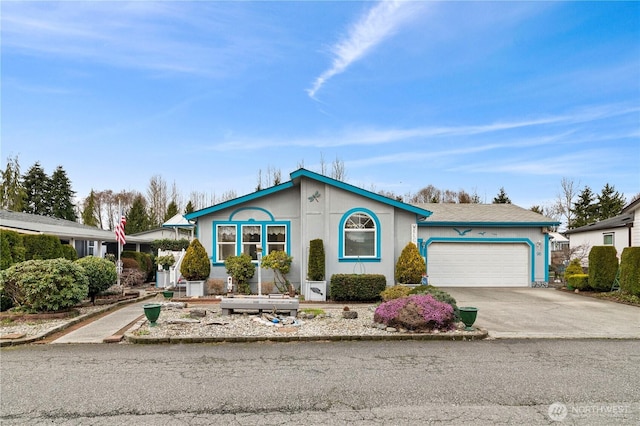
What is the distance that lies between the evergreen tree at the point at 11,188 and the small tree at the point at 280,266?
1304 inches

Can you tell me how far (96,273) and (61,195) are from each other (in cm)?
3689

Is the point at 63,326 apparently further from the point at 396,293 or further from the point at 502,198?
the point at 502,198

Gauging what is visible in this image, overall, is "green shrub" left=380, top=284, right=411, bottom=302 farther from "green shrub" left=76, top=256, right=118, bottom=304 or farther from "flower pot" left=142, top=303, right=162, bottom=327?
"green shrub" left=76, top=256, right=118, bottom=304

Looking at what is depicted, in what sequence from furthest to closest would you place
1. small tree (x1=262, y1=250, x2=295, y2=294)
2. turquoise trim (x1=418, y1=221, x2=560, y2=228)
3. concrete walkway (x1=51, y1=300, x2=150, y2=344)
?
turquoise trim (x1=418, y1=221, x2=560, y2=228), small tree (x1=262, y1=250, x2=295, y2=294), concrete walkway (x1=51, y1=300, x2=150, y2=344)

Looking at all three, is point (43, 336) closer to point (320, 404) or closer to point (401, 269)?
point (320, 404)

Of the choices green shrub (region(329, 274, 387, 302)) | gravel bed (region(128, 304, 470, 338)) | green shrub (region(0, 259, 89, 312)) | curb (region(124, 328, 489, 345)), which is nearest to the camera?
curb (region(124, 328, 489, 345))

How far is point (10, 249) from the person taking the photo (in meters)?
11.6

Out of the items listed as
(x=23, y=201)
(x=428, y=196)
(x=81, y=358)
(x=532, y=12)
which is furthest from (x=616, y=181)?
(x=23, y=201)

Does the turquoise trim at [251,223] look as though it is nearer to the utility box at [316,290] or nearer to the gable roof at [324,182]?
the gable roof at [324,182]

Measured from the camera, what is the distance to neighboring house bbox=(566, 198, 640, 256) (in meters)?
18.9

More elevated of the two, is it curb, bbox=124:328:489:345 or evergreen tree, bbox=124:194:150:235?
evergreen tree, bbox=124:194:150:235

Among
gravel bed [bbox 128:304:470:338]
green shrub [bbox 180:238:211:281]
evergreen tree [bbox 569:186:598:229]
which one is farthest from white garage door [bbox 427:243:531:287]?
evergreen tree [bbox 569:186:598:229]

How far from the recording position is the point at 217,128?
68.8ft

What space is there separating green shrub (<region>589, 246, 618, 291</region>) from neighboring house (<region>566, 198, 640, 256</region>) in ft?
14.9
